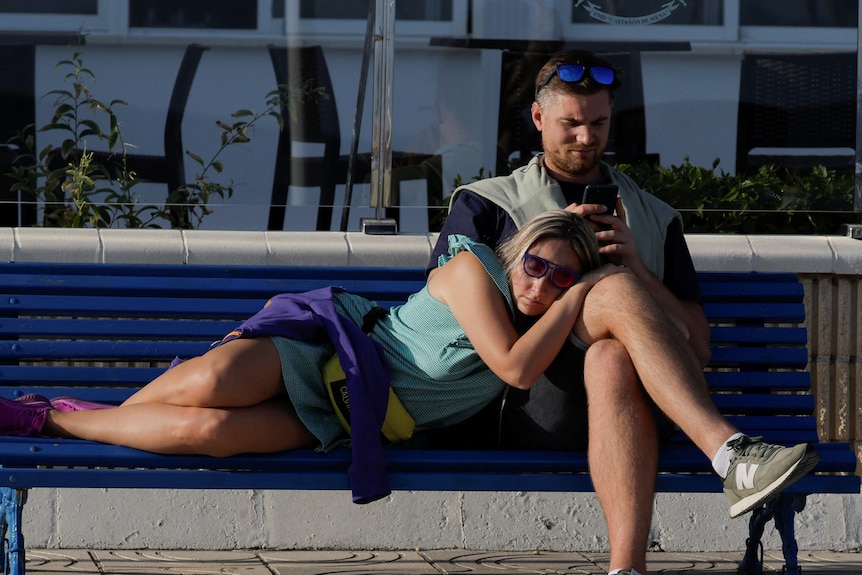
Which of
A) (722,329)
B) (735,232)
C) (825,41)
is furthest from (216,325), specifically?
(825,41)

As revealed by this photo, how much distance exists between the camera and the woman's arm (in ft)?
11.9

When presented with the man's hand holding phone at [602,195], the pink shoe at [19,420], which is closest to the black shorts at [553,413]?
the man's hand holding phone at [602,195]

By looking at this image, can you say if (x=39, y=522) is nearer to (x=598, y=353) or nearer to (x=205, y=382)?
(x=205, y=382)

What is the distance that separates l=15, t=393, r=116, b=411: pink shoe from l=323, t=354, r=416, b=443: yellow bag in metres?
0.62

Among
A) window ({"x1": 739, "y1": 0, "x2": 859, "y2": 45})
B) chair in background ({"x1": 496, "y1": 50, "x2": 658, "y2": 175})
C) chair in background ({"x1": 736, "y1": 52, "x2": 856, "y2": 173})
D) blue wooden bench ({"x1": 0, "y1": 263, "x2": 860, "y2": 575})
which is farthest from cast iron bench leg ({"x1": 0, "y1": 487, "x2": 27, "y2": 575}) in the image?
window ({"x1": 739, "y1": 0, "x2": 859, "y2": 45})

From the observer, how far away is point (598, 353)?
11.8ft

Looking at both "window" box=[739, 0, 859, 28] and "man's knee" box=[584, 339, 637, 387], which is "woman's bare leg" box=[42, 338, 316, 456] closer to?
"man's knee" box=[584, 339, 637, 387]

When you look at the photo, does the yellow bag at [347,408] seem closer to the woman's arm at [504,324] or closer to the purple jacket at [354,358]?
the purple jacket at [354,358]

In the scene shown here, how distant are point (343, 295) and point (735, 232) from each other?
1.70 m

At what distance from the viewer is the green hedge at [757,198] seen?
16.6 ft

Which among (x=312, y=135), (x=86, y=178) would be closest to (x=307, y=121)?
(x=312, y=135)

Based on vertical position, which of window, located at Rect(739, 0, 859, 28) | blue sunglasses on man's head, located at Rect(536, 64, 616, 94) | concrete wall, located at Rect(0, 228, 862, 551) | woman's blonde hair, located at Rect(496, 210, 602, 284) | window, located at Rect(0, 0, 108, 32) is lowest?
concrete wall, located at Rect(0, 228, 862, 551)

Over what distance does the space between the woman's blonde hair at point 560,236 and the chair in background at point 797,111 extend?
153 centimetres

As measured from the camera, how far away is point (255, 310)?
166 inches
